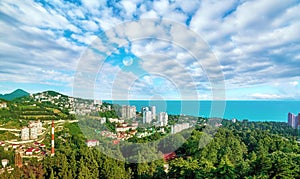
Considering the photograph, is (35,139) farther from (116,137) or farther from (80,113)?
(80,113)

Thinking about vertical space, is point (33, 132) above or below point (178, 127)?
below

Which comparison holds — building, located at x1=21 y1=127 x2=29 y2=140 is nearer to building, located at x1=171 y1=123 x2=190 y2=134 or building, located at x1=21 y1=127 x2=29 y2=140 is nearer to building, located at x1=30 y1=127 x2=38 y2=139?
building, located at x1=30 y1=127 x2=38 y2=139

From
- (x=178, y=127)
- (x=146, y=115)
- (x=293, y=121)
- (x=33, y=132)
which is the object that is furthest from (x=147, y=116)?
(x=293, y=121)

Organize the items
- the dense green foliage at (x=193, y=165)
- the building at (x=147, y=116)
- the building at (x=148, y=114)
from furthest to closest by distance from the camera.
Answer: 1. the building at (x=147, y=116)
2. the building at (x=148, y=114)
3. the dense green foliage at (x=193, y=165)

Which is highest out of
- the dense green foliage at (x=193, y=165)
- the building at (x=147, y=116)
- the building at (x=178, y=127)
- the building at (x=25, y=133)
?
the building at (x=147, y=116)

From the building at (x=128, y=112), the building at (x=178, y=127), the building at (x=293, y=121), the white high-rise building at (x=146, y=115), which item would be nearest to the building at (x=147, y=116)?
the white high-rise building at (x=146, y=115)

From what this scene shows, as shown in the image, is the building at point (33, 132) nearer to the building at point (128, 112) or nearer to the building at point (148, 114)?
the building at point (128, 112)

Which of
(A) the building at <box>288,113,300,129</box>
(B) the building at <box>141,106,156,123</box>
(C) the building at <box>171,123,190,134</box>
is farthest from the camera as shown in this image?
(A) the building at <box>288,113,300,129</box>

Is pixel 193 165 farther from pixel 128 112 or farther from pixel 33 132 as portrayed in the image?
pixel 33 132

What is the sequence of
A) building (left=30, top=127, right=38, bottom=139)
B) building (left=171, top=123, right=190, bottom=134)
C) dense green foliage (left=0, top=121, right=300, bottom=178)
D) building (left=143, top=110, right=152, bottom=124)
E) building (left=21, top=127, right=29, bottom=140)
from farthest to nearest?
building (left=30, top=127, right=38, bottom=139), building (left=21, top=127, right=29, bottom=140), building (left=171, top=123, right=190, bottom=134), building (left=143, top=110, right=152, bottom=124), dense green foliage (left=0, top=121, right=300, bottom=178)

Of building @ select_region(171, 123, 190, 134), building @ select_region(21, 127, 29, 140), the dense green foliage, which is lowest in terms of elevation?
building @ select_region(21, 127, 29, 140)

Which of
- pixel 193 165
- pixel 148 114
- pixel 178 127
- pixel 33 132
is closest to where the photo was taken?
pixel 193 165

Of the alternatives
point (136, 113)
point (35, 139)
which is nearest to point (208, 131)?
point (136, 113)

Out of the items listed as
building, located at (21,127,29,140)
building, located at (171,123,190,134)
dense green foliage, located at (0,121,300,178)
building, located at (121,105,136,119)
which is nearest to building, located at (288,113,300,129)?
dense green foliage, located at (0,121,300,178)
